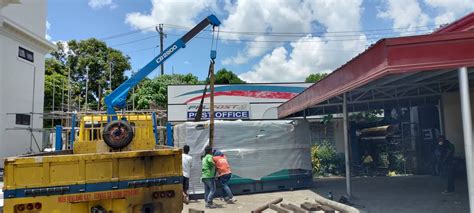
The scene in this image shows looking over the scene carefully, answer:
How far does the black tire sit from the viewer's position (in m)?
8.08

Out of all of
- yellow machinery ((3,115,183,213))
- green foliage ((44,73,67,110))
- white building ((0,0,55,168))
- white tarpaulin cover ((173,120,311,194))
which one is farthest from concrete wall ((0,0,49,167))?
yellow machinery ((3,115,183,213))

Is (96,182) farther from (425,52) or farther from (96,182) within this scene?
(425,52)

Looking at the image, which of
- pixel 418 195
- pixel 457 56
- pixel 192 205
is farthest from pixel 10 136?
pixel 457 56

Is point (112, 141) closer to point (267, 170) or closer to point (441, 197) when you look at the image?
point (267, 170)

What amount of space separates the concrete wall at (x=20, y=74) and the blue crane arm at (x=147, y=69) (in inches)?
374

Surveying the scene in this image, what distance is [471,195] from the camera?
21.3ft

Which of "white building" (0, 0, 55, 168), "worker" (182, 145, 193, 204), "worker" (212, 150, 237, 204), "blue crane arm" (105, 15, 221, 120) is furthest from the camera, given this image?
"white building" (0, 0, 55, 168)

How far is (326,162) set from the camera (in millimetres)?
18172

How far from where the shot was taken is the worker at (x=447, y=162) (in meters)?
11.7

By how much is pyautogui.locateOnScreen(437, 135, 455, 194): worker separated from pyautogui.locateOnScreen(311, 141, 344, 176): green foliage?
6402mm

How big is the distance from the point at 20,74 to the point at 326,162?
16.0 metres

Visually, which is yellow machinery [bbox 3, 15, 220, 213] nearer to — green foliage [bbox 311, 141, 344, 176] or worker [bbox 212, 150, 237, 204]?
worker [bbox 212, 150, 237, 204]

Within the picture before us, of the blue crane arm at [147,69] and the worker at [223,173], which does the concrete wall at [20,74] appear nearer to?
the blue crane arm at [147,69]

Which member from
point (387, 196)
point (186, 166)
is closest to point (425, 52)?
point (387, 196)
